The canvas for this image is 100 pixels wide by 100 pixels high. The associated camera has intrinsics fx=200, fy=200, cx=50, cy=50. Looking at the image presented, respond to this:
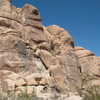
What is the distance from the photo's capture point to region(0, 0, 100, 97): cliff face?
67.6 feet

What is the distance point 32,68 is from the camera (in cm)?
2356

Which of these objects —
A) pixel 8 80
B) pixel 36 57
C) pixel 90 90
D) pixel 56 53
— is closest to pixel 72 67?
pixel 56 53

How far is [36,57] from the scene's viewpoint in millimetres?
26484

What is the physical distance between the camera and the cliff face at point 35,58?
20.6m

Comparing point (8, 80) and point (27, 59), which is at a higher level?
point (27, 59)

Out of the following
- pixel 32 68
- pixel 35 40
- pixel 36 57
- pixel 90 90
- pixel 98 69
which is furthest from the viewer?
pixel 98 69

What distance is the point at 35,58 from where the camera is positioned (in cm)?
2611

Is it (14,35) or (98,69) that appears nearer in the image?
(14,35)

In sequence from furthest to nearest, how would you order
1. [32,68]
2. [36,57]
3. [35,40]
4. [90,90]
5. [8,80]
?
1. [35,40]
2. [36,57]
3. [32,68]
4. [8,80]
5. [90,90]

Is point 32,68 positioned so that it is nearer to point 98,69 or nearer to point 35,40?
point 35,40

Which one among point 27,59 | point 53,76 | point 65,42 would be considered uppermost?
point 65,42

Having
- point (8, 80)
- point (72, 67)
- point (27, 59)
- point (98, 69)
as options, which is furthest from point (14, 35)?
point (98, 69)

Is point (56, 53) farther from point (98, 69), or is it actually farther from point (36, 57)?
point (98, 69)

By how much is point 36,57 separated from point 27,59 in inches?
103
